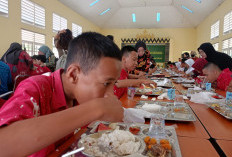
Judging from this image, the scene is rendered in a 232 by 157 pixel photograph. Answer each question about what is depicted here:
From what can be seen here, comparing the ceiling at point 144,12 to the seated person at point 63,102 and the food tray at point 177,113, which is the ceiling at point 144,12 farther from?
the seated person at point 63,102

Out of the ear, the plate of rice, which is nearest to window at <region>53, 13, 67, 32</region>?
the ear

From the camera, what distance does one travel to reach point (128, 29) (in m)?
12.8

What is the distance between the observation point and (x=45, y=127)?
0.61 m

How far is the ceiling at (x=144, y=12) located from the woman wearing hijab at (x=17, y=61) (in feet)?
18.5

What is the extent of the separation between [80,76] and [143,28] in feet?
40.4

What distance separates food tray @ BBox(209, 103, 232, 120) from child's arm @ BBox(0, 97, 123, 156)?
951mm

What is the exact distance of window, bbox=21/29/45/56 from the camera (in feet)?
18.5

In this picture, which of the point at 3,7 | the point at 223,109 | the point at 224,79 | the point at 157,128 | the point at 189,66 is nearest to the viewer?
the point at 157,128

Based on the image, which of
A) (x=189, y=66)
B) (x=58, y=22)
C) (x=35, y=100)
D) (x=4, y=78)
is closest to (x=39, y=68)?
(x=4, y=78)

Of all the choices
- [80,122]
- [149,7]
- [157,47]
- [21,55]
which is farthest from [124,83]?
[157,47]

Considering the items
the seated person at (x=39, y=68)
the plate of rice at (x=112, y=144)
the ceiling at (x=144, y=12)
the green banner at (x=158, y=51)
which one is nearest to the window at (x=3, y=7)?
the seated person at (x=39, y=68)

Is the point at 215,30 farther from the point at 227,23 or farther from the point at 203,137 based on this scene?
the point at 203,137

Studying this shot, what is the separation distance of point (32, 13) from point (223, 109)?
6035mm

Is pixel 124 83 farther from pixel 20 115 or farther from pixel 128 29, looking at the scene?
pixel 128 29
